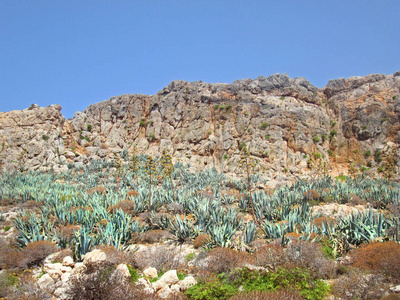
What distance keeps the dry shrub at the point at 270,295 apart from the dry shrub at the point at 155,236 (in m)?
5.37

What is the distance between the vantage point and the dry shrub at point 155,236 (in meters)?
9.21

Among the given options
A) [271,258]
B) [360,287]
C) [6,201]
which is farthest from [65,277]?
[6,201]

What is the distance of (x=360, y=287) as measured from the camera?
181 inches

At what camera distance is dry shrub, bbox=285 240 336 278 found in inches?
219

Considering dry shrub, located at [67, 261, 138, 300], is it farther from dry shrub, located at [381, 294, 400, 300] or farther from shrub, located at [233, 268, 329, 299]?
dry shrub, located at [381, 294, 400, 300]

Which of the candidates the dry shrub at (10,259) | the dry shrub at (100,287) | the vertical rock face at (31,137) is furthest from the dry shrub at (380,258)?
the vertical rock face at (31,137)

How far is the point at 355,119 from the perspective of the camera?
32.5 meters

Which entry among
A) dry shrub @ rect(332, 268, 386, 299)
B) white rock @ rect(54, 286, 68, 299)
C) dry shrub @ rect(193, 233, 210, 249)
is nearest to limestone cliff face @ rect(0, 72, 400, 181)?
dry shrub @ rect(193, 233, 210, 249)

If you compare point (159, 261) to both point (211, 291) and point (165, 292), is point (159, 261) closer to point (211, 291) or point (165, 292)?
point (165, 292)

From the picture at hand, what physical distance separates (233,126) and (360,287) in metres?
28.6

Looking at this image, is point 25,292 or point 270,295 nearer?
point 270,295

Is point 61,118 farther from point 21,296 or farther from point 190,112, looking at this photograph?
point 21,296

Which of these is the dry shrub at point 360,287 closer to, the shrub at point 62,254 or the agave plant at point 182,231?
the agave plant at point 182,231

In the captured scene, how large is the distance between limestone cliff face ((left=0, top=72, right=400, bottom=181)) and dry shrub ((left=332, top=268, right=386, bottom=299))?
A: 847 inches
